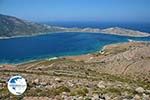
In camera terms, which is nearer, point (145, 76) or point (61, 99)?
point (61, 99)

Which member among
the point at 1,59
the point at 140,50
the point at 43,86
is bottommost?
the point at 1,59

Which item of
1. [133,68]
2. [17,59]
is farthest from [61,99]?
[17,59]

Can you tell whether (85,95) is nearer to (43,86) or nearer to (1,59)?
(43,86)

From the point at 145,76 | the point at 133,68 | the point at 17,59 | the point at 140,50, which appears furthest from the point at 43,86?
the point at 17,59

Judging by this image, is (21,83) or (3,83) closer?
(21,83)

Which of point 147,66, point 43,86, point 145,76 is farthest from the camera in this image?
point 147,66

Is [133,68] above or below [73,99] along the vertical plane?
below

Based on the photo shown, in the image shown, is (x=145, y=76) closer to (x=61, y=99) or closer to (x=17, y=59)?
(x=61, y=99)

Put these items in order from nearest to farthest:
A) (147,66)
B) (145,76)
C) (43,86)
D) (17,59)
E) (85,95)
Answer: (85,95) → (43,86) → (145,76) → (147,66) → (17,59)

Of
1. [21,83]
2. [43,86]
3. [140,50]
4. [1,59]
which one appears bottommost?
[1,59]
